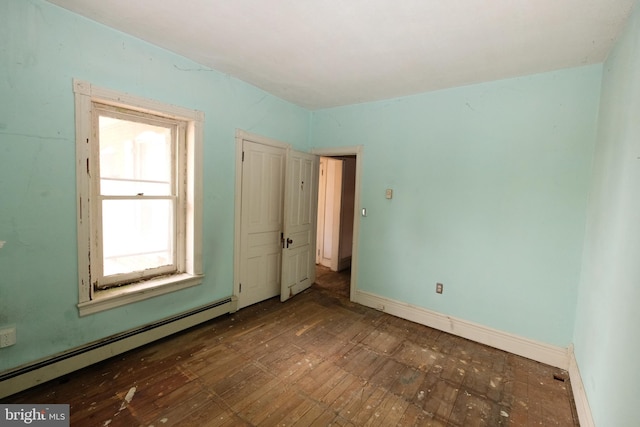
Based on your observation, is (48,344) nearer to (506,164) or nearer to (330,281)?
(330,281)

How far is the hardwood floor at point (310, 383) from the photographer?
5.92ft

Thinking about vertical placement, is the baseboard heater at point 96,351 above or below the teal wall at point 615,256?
below

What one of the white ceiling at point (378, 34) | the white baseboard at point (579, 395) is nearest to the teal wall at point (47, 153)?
the white ceiling at point (378, 34)

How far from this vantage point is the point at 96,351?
7.13 feet

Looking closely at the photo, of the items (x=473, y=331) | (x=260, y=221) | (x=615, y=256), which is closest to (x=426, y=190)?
(x=473, y=331)

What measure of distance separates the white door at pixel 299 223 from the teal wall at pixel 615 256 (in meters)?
2.86

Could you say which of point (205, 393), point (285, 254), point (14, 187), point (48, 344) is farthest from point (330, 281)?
point (14, 187)

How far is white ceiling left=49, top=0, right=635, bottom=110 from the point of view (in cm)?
171

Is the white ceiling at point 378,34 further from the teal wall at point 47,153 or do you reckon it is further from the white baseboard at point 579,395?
the white baseboard at point 579,395

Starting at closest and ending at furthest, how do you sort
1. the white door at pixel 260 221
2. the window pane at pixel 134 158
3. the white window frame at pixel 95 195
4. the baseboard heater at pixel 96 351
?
the baseboard heater at pixel 96 351 < the white window frame at pixel 95 195 < the window pane at pixel 134 158 < the white door at pixel 260 221

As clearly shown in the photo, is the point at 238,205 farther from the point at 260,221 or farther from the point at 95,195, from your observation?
the point at 95,195

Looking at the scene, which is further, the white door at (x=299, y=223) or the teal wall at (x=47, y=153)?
the white door at (x=299, y=223)

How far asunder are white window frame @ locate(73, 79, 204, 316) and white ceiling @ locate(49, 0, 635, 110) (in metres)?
0.53

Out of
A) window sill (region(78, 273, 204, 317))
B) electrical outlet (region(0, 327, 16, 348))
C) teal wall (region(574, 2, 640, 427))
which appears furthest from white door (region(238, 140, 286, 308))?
→ teal wall (region(574, 2, 640, 427))
